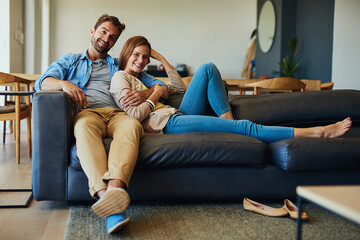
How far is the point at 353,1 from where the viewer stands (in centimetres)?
439

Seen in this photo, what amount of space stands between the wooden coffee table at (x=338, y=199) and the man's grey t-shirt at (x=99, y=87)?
4.91 ft

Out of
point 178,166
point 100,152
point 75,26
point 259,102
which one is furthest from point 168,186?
point 75,26

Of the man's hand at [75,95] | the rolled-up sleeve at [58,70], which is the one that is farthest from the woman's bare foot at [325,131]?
the rolled-up sleeve at [58,70]

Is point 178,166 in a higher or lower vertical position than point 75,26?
lower

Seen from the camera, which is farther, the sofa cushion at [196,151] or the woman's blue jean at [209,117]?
the woman's blue jean at [209,117]

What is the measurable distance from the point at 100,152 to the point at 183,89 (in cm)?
108

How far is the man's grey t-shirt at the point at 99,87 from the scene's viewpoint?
6.86 ft

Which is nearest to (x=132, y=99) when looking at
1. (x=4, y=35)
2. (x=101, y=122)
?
(x=101, y=122)

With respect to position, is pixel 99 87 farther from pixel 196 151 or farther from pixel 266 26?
pixel 266 26

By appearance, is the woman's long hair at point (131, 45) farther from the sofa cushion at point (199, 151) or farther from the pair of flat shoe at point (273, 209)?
the pair of flat shoe at point (273, 209)

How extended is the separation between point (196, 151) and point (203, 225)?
1.23ft

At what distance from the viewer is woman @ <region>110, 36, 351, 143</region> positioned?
6.44ft

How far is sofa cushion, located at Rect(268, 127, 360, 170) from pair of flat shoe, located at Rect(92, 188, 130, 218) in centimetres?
84

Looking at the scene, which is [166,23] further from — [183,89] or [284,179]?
[284,179]
